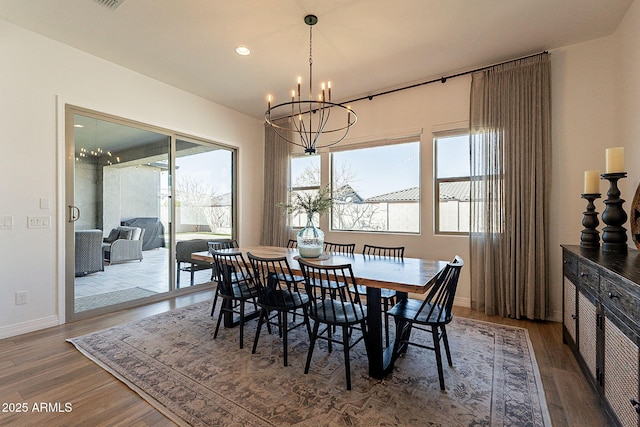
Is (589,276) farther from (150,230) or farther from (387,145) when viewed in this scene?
(150,230)

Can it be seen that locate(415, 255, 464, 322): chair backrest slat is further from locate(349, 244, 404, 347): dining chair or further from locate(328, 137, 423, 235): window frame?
locate(328, 137, 423, 235): window frame

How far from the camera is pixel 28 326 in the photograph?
2900 millimetres

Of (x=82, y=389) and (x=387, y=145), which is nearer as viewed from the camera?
(x=82, y=389)

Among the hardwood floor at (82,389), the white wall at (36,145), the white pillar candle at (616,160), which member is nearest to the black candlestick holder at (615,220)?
the white pillar candle at (616,160)

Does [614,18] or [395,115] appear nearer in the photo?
[614,18]

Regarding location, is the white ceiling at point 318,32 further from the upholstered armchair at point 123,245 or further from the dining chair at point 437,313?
the dining chair at point 437,313

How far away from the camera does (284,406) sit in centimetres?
180

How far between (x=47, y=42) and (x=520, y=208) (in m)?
5.32

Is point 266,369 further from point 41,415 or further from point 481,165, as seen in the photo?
point 481,165

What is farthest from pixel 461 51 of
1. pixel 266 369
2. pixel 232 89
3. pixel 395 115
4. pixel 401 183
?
pixel 266 369

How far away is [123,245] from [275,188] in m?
2.45

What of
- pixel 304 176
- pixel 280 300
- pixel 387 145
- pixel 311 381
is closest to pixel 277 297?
pixel 280 300

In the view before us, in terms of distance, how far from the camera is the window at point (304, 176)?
16.6ft

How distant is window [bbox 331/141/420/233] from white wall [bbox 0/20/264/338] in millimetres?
3135
